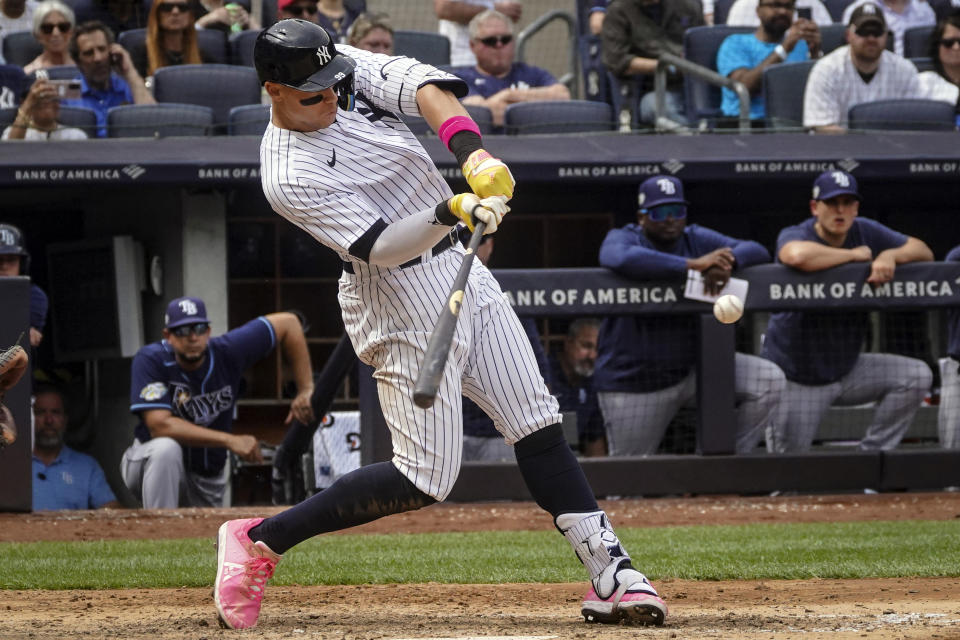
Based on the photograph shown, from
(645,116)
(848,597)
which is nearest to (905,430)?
(645,116)

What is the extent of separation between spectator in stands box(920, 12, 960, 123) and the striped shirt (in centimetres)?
545

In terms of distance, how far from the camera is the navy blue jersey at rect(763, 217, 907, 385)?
20.5ft

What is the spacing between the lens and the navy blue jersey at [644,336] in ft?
20.3

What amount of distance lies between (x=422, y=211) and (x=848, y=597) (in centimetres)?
154

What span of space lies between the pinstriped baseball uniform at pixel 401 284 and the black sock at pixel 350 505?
0.04 meters

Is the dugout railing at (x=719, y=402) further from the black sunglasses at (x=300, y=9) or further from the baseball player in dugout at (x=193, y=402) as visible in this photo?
the black sunglasses at (x=300, y=9)

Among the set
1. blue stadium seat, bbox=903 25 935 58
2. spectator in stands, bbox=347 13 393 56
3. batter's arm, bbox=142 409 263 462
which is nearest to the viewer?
batter's arm, bbox=142 409 263 462

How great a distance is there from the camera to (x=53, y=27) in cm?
753

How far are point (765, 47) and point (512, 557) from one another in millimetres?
4341

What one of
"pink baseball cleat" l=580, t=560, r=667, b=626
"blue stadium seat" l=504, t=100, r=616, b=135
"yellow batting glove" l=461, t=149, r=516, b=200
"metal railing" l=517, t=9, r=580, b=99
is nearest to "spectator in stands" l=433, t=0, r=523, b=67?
"metal railing" l=517, t=9, r=580, b=99

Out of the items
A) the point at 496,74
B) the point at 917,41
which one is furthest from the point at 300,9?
the point at 917,41

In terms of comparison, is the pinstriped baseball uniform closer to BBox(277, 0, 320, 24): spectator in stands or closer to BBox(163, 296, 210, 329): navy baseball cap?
BBox(163, 296, 210, 329): navy baseball cap

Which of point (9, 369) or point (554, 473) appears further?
point (9, 369)

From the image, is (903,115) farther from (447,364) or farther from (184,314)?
(447,364)
